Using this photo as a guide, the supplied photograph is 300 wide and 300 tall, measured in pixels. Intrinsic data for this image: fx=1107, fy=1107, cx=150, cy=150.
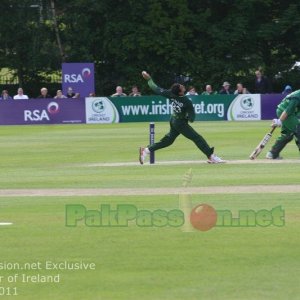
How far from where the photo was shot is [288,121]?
78.5 feet

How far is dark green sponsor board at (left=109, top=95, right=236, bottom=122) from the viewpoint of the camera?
44.4 m

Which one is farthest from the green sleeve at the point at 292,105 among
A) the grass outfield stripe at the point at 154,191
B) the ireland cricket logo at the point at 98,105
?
the ireland cricket logo at the point at 98,105

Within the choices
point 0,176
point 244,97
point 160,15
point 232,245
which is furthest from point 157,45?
point 232,245

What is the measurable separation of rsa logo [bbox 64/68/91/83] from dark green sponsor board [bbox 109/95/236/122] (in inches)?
72.9

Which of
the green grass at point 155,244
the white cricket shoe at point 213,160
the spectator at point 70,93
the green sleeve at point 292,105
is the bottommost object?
the green grass at point 155,244

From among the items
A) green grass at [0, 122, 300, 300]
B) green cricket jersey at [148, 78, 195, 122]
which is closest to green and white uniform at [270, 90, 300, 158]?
green grass at [0, 122, 300, 300]

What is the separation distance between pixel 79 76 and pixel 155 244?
3279 centimetres

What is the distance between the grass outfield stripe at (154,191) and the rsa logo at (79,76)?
Result: 2639 cm

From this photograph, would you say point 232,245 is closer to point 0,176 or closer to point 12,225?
point 12,225

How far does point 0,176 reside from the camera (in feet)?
74.7

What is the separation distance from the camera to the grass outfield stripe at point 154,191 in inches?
722

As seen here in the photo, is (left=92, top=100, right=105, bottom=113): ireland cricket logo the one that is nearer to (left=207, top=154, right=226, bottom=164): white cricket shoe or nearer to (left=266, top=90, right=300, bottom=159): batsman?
(left=266, top=90, right=300, bottom=159): batsman

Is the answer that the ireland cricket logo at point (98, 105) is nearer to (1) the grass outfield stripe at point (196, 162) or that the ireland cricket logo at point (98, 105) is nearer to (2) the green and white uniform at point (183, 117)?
(1) the grass outfield stripe at point (196, 162)

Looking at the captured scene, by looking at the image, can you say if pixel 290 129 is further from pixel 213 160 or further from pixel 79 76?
pixel 79 76
